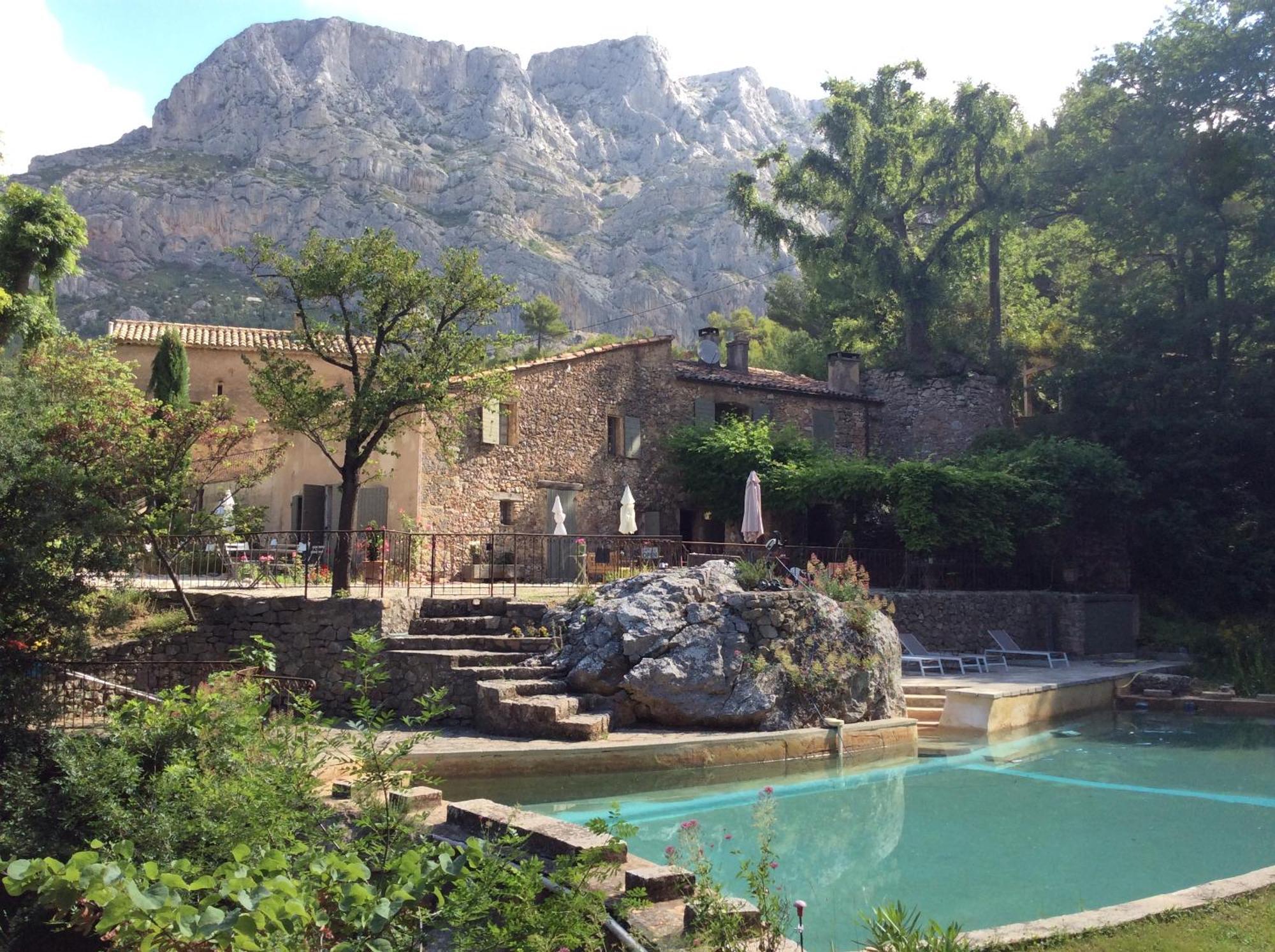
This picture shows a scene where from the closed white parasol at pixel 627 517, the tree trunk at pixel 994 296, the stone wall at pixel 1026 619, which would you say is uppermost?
the tree trunk at pixel 994 296

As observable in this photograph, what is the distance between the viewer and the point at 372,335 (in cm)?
1612

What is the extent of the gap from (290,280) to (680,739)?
9368mm

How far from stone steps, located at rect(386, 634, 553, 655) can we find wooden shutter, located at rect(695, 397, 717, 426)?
41.7 feet

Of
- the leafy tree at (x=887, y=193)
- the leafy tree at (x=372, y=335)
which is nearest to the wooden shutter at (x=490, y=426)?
the leafy tree at (x=372, y=335)

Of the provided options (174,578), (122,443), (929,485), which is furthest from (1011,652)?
(122,443)

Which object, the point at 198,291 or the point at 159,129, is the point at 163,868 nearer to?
the point at 198,291

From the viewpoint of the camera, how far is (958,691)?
1420 centimetres

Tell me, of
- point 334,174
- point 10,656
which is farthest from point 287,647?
point 334,174

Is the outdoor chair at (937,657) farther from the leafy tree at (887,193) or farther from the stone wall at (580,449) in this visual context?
the leafy tree at (887,193)

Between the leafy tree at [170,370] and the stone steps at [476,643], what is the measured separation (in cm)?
1287

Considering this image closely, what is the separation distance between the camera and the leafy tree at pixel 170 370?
75.6 feet

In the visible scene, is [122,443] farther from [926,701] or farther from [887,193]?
[887,193]

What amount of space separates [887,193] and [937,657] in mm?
17845

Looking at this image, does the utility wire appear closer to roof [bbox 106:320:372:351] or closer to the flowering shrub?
roof [bbox 106:320:372:351]
